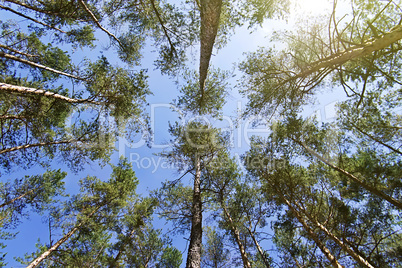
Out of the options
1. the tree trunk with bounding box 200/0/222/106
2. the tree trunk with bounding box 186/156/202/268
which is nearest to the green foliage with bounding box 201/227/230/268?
the tree trunk with bounding box 186/156/202/268

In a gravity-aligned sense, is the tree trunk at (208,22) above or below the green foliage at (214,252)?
above

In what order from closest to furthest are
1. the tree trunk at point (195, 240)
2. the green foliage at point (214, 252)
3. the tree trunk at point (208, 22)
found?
1. the tree trunk at point (208, 22)
2. the tree trunk at point (195, 240)
3. the green foliage at point (214, 252)

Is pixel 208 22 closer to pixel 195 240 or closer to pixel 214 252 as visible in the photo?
pixel 195 240

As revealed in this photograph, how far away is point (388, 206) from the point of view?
25.2 feet

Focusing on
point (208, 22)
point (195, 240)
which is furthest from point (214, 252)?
point (208, 22)

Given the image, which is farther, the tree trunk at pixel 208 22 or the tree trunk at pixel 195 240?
the tree trunk at pixel 195 240

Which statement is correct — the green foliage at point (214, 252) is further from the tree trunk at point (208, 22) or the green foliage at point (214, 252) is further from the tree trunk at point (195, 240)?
the tree trunk at point (208, 22)

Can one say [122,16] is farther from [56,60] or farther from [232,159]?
[232,159]

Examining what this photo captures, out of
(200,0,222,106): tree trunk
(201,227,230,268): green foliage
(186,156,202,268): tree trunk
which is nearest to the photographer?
(200,0,222,106): tree trunk

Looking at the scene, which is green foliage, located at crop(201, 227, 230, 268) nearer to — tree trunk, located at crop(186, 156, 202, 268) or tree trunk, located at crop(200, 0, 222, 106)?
tree trunk, located at crop(186, 156, 202, 268)

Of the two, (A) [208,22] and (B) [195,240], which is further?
(B) [195,240]

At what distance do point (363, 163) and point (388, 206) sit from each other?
2237 mm

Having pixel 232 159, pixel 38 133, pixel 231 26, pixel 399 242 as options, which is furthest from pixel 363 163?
pixel 38 133

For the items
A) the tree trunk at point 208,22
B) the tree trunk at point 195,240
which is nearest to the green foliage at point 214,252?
the tree trunk at point 195,240
